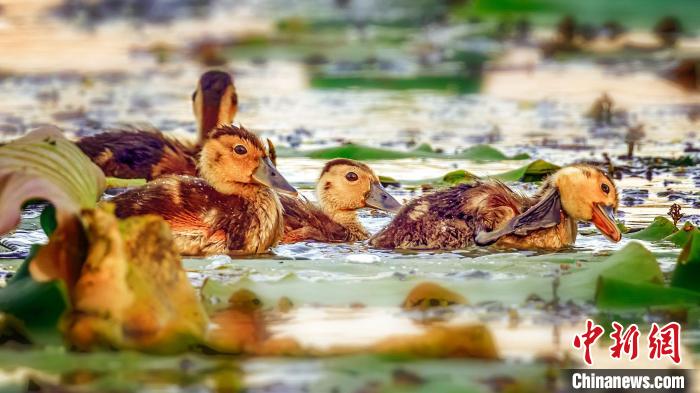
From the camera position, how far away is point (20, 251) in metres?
7.08

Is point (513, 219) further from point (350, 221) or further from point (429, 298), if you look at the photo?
point (429, 298)

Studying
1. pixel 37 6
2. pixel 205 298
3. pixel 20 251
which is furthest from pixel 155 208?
pixel 37 6

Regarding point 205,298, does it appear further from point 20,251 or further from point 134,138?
point 134,138

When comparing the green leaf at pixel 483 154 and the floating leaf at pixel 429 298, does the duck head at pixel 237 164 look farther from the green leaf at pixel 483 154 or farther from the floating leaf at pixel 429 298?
the green leaf at pixel 483 154

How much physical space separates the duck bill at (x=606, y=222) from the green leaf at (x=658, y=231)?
112 mm

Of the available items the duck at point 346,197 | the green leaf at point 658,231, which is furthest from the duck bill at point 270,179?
the green leaf at point 658,231

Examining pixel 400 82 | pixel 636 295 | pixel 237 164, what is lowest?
pixel 636 295

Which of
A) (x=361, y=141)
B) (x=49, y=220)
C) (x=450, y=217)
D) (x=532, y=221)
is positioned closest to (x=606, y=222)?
(x=532, y=221)

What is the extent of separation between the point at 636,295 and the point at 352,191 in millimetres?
3019

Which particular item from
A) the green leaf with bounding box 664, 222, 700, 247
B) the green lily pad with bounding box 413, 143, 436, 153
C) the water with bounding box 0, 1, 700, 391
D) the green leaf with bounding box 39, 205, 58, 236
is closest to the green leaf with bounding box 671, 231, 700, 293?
the water with bounding box 0, 1, 700, 391

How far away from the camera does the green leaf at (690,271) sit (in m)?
5.72

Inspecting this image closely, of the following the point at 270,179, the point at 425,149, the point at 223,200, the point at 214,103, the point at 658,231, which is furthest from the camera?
the point at 425,149

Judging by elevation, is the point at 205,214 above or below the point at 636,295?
above

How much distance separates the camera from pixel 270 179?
25.5ft
